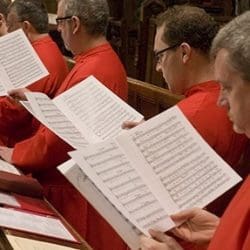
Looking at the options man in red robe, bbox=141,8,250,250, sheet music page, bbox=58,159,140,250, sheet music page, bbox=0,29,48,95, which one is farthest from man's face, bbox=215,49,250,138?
sheet music page, bbox=0,29,48,95

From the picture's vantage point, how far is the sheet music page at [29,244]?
5.81 ft

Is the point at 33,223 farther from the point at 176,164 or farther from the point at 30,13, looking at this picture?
the point at 30,13

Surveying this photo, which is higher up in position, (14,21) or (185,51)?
(14,21)

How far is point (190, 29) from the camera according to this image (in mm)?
2139

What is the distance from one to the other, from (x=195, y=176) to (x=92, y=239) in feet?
4.24

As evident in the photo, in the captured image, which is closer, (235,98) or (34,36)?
(235,98)

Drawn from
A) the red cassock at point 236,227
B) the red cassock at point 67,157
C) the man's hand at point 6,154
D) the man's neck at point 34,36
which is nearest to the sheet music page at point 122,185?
the red cassock at point 236,227

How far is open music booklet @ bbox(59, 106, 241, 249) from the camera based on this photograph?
1.59 metres

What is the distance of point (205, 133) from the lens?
79.7 inches

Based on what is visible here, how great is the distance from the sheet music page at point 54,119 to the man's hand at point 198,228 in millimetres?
592

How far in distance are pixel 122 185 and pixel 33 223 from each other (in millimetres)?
425

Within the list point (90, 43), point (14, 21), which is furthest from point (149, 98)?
point (14, 21)

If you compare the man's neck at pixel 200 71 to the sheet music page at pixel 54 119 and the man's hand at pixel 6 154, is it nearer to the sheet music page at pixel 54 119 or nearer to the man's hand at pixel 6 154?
the sheet music page at pixel 54 119

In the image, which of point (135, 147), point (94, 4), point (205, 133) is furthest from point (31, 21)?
point (135, 147)
